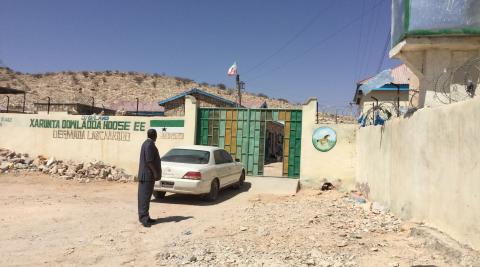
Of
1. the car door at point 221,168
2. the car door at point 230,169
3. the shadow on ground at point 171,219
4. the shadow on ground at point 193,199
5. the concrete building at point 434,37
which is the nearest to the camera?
the shadow on ground at point 171,219

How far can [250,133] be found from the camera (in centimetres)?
1572

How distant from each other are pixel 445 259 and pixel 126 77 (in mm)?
55681

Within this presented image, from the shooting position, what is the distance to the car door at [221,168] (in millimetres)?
11453

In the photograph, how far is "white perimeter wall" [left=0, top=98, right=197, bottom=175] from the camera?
52.4 feet

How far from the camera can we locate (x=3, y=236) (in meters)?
6.68

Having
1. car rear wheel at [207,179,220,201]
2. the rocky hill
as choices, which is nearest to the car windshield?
car rear wheel at [207,179,220,201]

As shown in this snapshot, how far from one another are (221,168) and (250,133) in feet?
14.1

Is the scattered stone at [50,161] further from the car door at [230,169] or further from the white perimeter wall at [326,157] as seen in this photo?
the white perimeter wall at [326,157]

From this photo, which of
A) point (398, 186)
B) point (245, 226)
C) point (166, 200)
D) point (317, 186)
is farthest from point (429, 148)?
point (317, 186)

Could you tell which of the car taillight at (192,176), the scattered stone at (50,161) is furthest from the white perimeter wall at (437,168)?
the scattered stone at (50,161)

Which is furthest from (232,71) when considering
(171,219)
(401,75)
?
(171,219)

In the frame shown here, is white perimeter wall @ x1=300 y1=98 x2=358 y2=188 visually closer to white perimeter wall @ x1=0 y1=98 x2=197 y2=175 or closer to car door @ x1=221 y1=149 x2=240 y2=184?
car door @ x1=221 y1=149 x2=240 y2=184

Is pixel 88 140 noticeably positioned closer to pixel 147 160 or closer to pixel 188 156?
pixel 188 156

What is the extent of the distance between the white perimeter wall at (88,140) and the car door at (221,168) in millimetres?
3895
